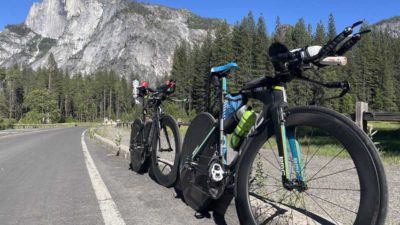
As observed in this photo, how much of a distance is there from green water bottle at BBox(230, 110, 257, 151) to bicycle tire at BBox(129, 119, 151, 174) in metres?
3.19

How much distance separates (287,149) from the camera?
9.39 feet

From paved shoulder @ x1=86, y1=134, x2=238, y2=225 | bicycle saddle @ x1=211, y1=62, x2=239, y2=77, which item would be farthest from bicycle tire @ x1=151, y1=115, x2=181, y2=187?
bicycle saddle @ x1=211, y1=62, x2=239, y2=77

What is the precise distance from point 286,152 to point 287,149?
3 cm

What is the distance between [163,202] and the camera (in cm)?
480

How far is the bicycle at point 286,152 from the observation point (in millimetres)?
2238

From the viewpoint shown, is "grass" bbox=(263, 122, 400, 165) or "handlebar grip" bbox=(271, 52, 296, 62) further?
"grass" bbox=(263, 122, 400, 165)

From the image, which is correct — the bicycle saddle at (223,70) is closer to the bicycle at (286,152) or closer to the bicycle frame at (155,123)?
the bicycle at (286,152)

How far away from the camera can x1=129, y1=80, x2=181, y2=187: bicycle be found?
567 cm

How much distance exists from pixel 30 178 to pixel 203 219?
174 inches

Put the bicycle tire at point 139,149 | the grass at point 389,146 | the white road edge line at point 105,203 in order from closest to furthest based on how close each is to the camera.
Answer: the white road edge line at point 105,203 → the bicycle tire at point 139,149 → the grass at point 389,146

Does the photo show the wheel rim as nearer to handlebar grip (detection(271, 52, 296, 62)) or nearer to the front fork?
the front fork

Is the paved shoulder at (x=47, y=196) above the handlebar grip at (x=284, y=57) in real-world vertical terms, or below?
below

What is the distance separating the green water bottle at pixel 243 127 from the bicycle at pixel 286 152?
11cm

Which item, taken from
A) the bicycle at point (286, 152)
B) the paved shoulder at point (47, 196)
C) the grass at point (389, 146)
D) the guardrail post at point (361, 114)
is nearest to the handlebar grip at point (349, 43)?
the bicycle at point (286, 152)
